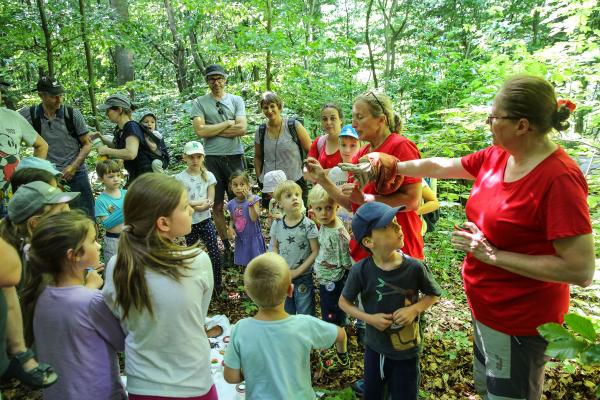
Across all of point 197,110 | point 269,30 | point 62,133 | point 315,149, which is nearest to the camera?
point 315,149

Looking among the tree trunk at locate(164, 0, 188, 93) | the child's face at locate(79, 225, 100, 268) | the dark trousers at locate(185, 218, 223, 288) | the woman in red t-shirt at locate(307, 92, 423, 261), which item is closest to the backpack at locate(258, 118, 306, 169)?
the dark trousers at locate(185, 218, 223, 288)

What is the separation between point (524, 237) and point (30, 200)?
9.61ft

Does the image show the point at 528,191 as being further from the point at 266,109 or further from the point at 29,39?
the point at 29,39

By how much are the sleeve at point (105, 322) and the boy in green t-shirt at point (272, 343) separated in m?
0.58

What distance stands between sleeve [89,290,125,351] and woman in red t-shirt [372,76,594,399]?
1.82 metres

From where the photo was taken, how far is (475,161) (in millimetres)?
2273

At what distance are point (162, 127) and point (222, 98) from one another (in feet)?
18.8

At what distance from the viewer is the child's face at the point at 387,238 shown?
2191 mm

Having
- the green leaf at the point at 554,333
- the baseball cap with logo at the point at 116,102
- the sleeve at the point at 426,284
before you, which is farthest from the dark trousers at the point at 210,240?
the green leaf at the point at 554,333

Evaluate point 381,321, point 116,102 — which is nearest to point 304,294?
point 381,321

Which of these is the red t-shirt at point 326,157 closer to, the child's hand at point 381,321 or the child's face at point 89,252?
the child's hand at point 381,321

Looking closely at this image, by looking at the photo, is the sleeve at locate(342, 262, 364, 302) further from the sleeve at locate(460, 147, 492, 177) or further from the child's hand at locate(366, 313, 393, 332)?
the sleeve at locate(460, 147, 492, 177)

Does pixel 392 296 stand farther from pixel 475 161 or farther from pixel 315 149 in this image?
pixel 315 149

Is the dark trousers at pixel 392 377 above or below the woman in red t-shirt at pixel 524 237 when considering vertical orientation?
below
